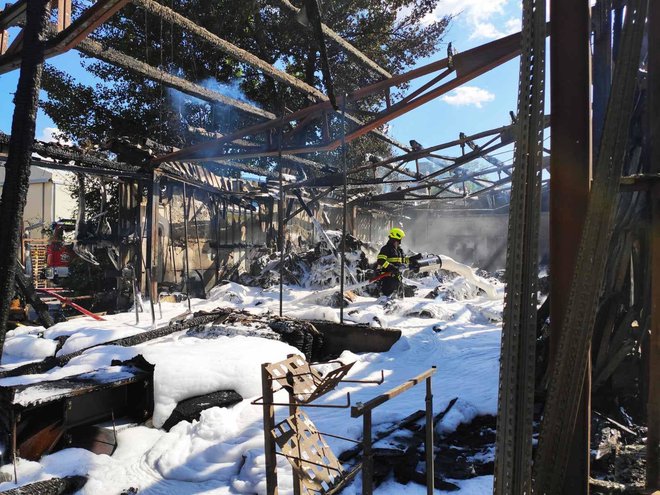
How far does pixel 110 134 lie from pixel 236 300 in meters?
8.55

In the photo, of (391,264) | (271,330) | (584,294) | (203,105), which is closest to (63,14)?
(271,330)

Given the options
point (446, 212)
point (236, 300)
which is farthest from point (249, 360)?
point (446, 212)

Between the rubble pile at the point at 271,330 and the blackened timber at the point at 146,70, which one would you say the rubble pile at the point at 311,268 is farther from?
the blackened timber at the point at 146,70

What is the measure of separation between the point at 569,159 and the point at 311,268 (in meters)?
10.9

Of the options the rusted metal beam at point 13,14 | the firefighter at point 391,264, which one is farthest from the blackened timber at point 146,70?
the firefighter at point 391,264

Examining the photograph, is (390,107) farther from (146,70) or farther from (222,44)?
(146,70)

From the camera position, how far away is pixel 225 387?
194 inches

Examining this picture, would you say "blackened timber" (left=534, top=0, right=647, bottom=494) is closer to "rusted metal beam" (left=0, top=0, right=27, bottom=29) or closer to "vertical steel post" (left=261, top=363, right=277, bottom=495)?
"vertical steel post" (left=261, top=363, right=277, bottom=495)

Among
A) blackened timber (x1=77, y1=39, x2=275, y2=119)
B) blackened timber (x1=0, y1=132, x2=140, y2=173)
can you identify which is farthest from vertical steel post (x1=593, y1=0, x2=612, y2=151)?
blackened timber (x1=0, y1=132, x2=140, y2=173)

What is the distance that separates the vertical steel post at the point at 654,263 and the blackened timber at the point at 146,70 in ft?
19.2

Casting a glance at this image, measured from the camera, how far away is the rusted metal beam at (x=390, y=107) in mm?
5406

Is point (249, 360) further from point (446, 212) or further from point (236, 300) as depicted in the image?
point (446, 212)

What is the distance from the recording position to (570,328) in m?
2.11

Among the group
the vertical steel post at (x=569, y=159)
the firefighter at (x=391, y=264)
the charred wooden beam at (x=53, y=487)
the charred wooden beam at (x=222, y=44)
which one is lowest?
the charred wooden beam at (x=53, y=487)
